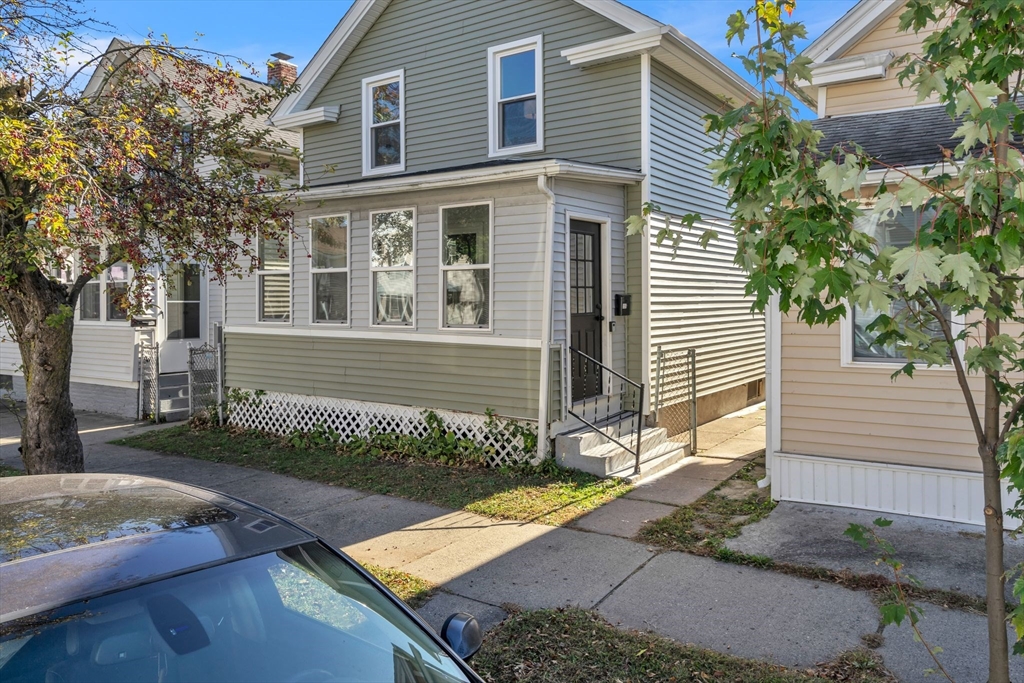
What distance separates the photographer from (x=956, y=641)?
4.74 metres

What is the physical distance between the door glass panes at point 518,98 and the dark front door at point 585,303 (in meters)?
2.38

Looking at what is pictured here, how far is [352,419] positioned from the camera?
11.2m

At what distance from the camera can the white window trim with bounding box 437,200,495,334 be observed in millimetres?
9664

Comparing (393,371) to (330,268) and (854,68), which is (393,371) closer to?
(330,268)

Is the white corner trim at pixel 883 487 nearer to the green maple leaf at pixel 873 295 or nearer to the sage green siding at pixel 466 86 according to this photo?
the sage green siding at pixel 466 86

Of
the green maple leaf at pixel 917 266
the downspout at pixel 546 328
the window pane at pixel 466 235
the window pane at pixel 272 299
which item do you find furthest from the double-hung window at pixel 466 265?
the green maple leaf at pixel 917 266

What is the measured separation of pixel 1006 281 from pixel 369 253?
29.5 feet

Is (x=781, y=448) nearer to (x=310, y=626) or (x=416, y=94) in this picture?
(x=310, y=626)

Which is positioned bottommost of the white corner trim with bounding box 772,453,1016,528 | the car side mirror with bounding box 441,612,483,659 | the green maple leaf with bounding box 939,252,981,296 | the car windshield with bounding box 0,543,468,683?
the white corner trim with bounding box 772,453,1016,528

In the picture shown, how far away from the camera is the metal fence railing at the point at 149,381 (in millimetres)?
13930

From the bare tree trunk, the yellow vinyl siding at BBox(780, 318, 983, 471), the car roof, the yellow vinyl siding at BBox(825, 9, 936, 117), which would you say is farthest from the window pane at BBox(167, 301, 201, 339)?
the car roof

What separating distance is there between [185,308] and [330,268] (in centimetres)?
530

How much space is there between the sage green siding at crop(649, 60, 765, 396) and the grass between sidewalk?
309 cm

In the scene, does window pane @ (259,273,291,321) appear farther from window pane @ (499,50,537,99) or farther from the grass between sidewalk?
the grass between sidewalk
